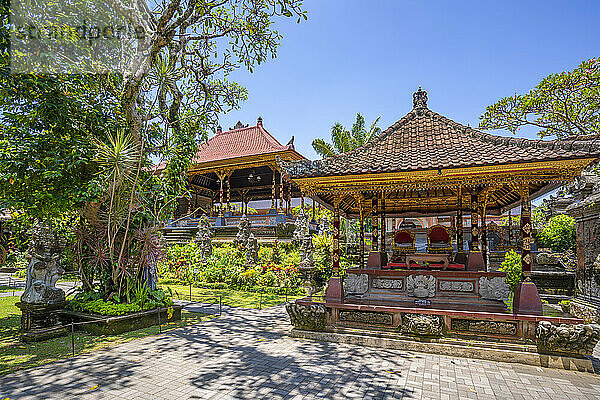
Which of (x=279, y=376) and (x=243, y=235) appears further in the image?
(x=243, y=235)

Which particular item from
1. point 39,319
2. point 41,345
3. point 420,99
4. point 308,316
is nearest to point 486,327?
point 308,316

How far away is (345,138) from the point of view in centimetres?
2338

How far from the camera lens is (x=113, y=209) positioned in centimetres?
795

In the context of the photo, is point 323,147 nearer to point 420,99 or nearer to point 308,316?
point 420,99

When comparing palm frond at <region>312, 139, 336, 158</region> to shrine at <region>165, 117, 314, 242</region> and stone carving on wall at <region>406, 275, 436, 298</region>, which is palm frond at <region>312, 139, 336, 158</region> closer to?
shrine at <region>165, 117, 314, 242</region>

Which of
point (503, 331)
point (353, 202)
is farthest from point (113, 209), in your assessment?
point (503, 331)

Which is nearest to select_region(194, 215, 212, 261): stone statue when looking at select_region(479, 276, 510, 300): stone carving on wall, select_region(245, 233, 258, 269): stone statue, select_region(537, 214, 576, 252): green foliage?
select_region(245, 233, 258, 269): stone statue

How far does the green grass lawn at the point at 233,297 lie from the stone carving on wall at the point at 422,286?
510cm

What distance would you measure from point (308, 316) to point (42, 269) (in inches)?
218

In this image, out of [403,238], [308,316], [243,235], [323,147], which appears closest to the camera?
[308,316]

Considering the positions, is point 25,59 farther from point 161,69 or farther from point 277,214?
point 277,214

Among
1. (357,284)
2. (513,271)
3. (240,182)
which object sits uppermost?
(240,182)

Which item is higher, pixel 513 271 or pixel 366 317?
pixel 513 271

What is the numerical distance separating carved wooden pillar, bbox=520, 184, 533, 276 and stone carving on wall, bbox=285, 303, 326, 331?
156 inches
